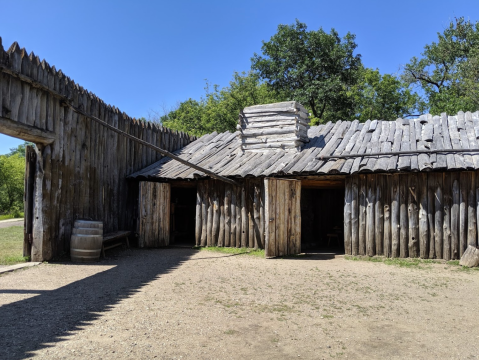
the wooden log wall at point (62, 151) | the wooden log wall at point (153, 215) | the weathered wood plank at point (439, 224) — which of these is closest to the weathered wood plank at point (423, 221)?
the weathered wood plank at point (439, 224)

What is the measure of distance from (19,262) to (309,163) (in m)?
7.39

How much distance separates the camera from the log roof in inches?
389

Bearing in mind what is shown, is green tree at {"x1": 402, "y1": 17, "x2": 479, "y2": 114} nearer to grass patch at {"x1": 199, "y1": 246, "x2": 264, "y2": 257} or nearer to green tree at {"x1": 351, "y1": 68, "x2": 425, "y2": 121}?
green tree at {"x1": 351, "y1": 68, "x2": 425, "y2": 121}

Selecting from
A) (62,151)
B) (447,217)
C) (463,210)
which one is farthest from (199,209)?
(463,210)

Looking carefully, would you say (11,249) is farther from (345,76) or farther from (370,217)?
(345,76)

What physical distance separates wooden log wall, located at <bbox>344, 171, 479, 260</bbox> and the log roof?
17.6 inches

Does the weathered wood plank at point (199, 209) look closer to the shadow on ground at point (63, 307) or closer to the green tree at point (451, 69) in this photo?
the shadow on ground at point (63, 307)

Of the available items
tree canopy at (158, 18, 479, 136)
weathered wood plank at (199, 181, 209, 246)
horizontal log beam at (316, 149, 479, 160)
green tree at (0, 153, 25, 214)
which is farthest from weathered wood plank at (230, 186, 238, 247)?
green tree at (0, 153, 25, 214)

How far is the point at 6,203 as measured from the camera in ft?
101

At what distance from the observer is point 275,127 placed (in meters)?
13.1

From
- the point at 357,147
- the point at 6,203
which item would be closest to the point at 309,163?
the point at 357,147

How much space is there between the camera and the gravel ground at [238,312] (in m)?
4.07

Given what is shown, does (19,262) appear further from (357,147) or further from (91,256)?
(357,147)

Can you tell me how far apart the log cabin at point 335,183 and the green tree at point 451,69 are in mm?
11336
